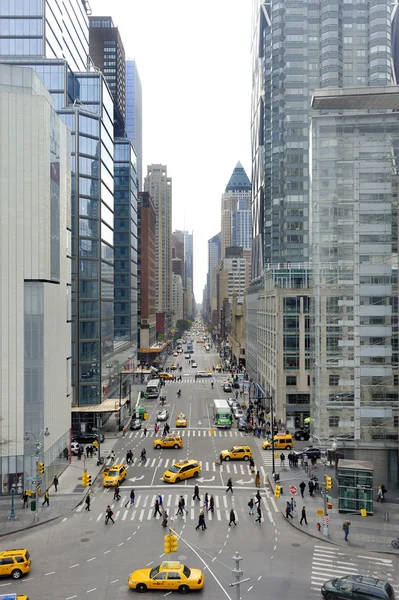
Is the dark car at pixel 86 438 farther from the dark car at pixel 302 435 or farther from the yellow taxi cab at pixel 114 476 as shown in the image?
the dark car at pixel 302 435

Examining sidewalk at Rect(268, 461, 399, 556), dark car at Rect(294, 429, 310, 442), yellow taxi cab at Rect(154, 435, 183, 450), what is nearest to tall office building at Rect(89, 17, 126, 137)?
dark car at Rect(294, 429, 310, 442)

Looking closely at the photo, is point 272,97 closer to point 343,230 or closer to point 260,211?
point 260,211

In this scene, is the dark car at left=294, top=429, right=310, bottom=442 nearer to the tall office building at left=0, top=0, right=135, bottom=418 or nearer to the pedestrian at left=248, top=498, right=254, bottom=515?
the tall office building at left=0, top=0, right=135, bottom=418

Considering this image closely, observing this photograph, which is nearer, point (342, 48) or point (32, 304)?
point (32, 304)

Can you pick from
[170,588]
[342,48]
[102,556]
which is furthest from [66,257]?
[342,48]

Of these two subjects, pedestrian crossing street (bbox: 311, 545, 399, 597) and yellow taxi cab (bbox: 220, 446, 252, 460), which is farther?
yellow taxi cab (bbox: 220, 446, 252, 460)

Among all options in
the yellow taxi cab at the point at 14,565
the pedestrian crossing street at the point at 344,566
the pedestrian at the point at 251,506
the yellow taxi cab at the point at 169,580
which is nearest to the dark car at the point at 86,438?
the pedestrian at the point at 251,506

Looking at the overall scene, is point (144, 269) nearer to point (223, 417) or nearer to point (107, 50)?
point (223, 417)

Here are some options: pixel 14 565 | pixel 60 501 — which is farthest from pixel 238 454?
pixel 14 565
